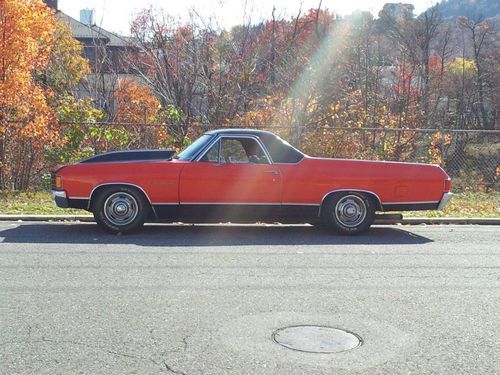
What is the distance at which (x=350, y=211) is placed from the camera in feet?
30.8

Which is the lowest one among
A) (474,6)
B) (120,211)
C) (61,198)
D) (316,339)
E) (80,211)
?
(316,339)

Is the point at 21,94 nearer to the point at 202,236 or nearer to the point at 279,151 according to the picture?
the point at 202,236

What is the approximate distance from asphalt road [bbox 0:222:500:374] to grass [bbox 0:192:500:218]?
2.40 m

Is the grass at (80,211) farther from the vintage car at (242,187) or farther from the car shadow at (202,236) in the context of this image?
the vintage car at (242,187)

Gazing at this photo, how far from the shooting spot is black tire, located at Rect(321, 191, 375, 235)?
9.34 metres

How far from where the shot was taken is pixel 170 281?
6.31 m

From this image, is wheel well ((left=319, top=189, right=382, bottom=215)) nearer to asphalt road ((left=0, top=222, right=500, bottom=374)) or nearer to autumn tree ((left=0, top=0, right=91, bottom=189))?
asphalt road ((left=0, top=222, right=500, bottom=374))

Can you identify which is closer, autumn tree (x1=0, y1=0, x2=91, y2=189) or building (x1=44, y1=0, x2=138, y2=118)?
autumn tree (x1=0, y1=0, x2=91, y2=189)

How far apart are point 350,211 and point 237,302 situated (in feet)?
13.9

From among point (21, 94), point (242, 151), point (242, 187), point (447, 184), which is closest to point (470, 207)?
point (447, 184)

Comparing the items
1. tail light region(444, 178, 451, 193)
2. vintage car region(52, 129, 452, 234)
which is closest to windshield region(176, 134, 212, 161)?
vintage car region(52, 129, 452, 234)

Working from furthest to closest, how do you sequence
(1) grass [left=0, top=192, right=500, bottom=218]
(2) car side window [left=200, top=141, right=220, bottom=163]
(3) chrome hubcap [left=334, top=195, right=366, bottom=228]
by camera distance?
(1) grass [left=0, top=192, right=500, bottom=218] < (3) chrome hubcap [left=334, top=195, right=366, bottom=228] < (2) car side window [left=200, top=141, right=220, bottom=163]

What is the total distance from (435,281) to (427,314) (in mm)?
1338

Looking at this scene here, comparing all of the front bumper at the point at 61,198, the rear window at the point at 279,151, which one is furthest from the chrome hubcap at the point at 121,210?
the rear window at the point at 279,151
